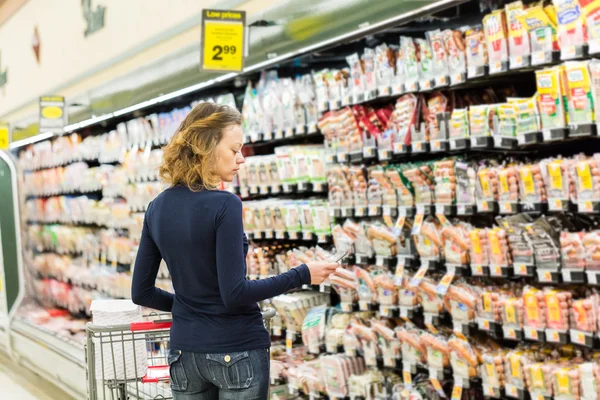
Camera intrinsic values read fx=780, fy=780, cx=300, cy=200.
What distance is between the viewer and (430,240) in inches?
168

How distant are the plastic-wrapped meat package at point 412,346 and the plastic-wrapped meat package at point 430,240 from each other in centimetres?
44

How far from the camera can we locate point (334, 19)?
4.20 meters

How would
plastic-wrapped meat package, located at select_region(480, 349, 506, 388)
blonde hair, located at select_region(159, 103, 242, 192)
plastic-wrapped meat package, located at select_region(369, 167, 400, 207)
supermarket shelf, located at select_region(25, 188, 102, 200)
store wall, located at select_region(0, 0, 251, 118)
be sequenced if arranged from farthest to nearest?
1. supermarket shelf, located at select_region(25, 188, 102, 200)
2. store wall, located at select_region(0, 0, 251, 118)
3. plastic-wrapped meat package, located at select_region(369, 167, 400, 207)
4. plastic-wrapped meat package, located at select_region(480, 349, 506, 388)
5. blonde hair, located at select_region(159, 103, 242, 192)

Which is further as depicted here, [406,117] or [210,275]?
[406,117]

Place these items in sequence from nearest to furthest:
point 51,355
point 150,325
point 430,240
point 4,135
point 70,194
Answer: point 150,325 < point 430,240 < point 51,355 < point 70,194 < point 4,135

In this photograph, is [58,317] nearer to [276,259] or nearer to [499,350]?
[276,259]

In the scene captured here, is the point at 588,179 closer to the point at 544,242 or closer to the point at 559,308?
the point at 544,242

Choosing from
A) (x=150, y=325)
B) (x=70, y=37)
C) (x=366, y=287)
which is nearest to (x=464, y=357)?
(x=366, y=287)

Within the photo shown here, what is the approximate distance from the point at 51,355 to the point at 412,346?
150 inches

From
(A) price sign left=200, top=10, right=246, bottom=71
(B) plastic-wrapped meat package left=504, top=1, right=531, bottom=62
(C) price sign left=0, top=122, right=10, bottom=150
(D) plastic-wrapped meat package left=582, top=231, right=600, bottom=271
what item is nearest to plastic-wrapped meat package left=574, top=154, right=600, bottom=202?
(D) plastic-wrapped meat package left=582, top=231, right=600, bottom=271

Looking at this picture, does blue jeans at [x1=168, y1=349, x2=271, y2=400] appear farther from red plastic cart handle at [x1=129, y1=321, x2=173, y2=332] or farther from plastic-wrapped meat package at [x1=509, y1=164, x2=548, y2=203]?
plastic-wrapped meat package at [x1=509, y1=164, x2=548, y2=203]

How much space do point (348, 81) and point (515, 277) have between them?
62.4 inches

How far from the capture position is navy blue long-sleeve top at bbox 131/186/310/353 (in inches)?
87.7

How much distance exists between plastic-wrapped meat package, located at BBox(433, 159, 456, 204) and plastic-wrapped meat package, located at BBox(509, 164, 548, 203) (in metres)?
0.45
